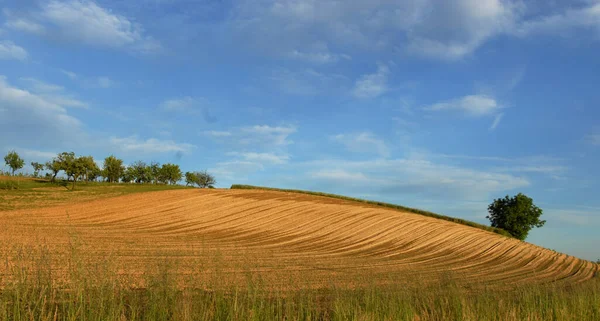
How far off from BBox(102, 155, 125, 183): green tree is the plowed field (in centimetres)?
3360

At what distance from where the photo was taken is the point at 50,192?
4684 cm

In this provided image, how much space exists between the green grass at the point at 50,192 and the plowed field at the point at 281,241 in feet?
10.9

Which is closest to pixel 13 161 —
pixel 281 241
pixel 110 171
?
pixel 110 171

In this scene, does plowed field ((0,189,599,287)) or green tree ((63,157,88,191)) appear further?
green tree ((63,157,88,191))

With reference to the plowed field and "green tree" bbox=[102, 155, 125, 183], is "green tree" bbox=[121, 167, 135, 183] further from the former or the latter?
the plowed field

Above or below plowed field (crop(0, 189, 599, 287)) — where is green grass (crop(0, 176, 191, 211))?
above

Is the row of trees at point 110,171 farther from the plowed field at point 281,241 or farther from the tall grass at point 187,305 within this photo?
the tall grass at point 187,305

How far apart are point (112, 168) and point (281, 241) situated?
56.8 m

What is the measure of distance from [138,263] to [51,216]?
71.8 feet

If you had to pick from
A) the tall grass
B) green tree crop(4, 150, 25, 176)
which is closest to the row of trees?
green tree crop(4, 150, 25, 176)

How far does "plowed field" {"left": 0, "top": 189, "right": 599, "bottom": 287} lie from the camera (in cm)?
1830

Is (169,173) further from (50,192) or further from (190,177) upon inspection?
(50,192)

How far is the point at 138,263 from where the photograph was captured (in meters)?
16.9

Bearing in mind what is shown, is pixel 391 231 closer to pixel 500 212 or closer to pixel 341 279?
pixel 341 279
